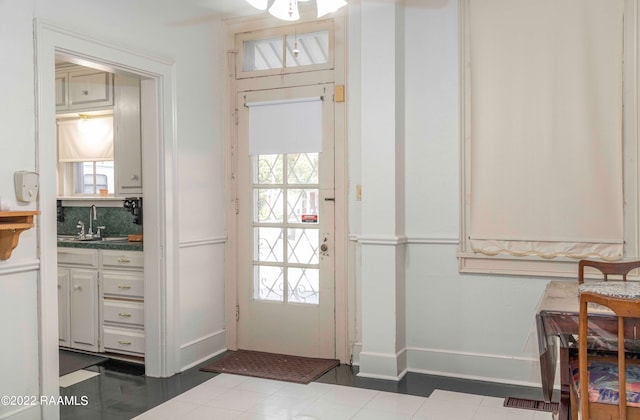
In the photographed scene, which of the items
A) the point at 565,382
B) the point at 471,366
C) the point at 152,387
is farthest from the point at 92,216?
the point at 565,382

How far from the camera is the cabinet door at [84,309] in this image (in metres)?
4.32

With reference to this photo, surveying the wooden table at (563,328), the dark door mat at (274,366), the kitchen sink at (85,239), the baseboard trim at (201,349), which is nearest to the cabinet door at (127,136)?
the kitchen sink at (85,239)

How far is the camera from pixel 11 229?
2.74 meters

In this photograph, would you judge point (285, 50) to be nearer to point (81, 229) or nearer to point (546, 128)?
point (546, 128)

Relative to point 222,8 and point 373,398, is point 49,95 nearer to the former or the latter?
point 222,8

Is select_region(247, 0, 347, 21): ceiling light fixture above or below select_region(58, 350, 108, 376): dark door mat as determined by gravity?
above

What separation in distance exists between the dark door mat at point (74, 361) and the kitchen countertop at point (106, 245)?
0.83 metres

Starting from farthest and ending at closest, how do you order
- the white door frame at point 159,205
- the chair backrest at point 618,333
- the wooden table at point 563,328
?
the white door frame at point 159,205 → the wooden table at point 563,328 → the chair backrest at point 618,333

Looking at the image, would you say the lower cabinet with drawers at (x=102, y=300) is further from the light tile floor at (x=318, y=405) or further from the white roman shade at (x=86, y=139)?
the white roman shade at (x=86, y=139)

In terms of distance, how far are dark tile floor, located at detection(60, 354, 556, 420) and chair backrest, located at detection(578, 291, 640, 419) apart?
1466 millimetres

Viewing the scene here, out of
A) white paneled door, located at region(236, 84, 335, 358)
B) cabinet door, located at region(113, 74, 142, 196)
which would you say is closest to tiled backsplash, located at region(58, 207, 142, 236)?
cabinet door, located at region(113, 74, 142, 196)

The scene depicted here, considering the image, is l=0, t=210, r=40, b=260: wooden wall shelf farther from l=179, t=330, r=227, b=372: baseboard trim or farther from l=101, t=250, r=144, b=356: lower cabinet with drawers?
l=179, t=330, r=227, b=372: baseboard trim

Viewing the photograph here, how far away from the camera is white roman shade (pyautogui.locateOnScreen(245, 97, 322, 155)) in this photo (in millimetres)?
4270

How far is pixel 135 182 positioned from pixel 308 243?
4.77ft
